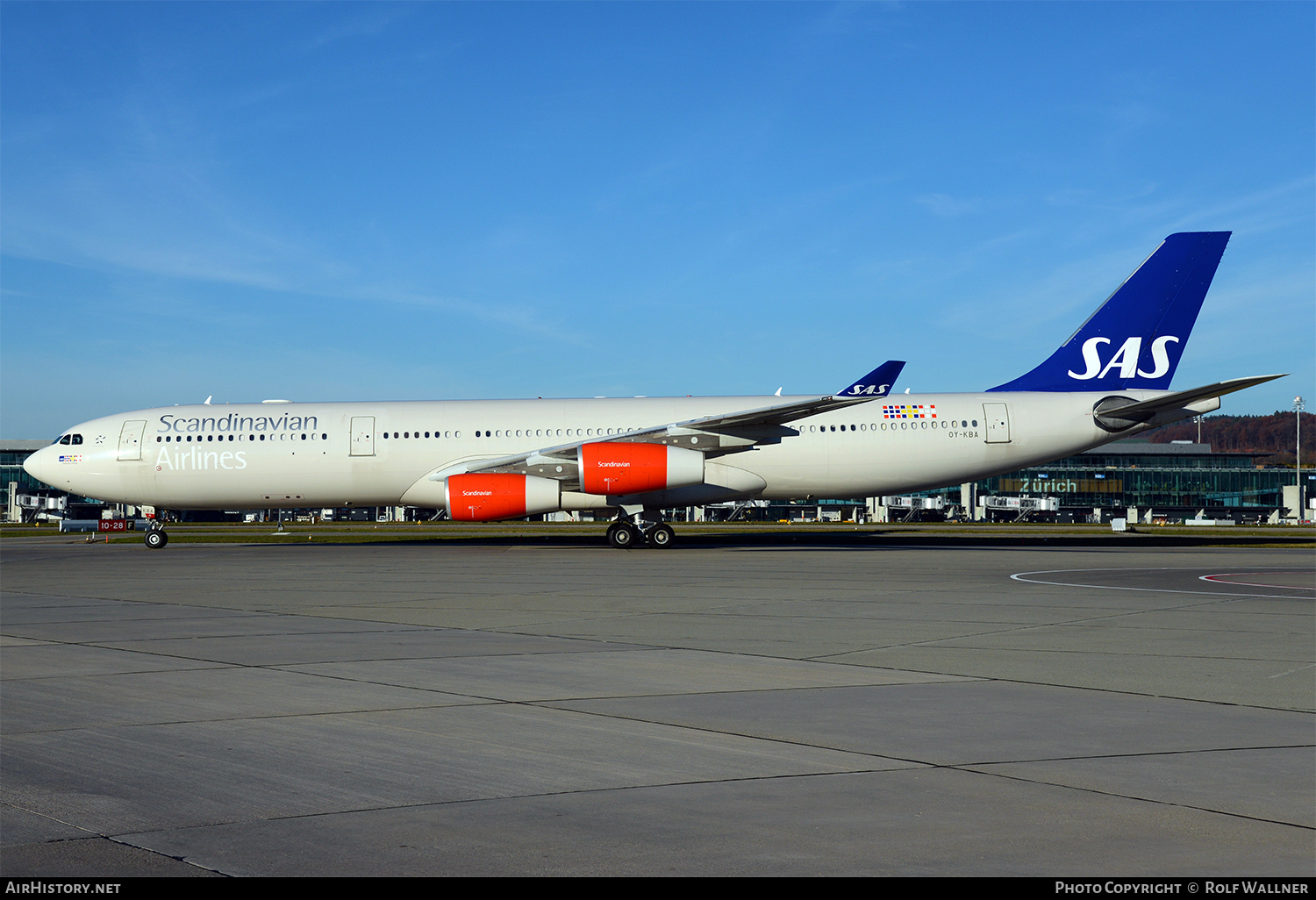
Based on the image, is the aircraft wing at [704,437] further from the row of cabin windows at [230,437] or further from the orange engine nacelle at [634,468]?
the row of cabin windows at [230,437]

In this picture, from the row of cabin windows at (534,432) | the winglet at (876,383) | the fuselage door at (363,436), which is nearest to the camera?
the winglet at (876,383)

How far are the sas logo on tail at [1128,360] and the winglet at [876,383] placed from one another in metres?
7.94

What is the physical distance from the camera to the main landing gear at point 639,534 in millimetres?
28344

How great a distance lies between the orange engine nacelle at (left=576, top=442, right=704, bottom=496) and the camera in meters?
26.1

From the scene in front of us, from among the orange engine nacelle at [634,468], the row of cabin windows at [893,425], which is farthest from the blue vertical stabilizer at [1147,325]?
the orange engine nacelle at [634,468]

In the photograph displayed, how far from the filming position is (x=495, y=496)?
85.5 feet

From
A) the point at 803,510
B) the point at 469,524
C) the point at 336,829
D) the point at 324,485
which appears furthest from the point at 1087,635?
the point at 803,510

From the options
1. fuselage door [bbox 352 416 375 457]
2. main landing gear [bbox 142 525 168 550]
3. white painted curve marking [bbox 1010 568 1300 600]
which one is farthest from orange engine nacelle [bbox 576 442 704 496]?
main landing gear [bbox 142 525 168 550]

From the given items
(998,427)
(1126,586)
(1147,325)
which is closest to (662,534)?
(998,427)

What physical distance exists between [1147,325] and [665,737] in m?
26.9

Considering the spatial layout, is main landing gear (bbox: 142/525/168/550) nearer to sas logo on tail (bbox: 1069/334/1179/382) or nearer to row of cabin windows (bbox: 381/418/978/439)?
row of cabin windows (bbox: 381/418/978/439)

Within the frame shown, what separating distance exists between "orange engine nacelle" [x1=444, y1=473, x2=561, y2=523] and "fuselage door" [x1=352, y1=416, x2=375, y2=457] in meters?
3.98

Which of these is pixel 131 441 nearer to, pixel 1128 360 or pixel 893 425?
pixel 893 425

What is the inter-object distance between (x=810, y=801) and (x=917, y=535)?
112ft
